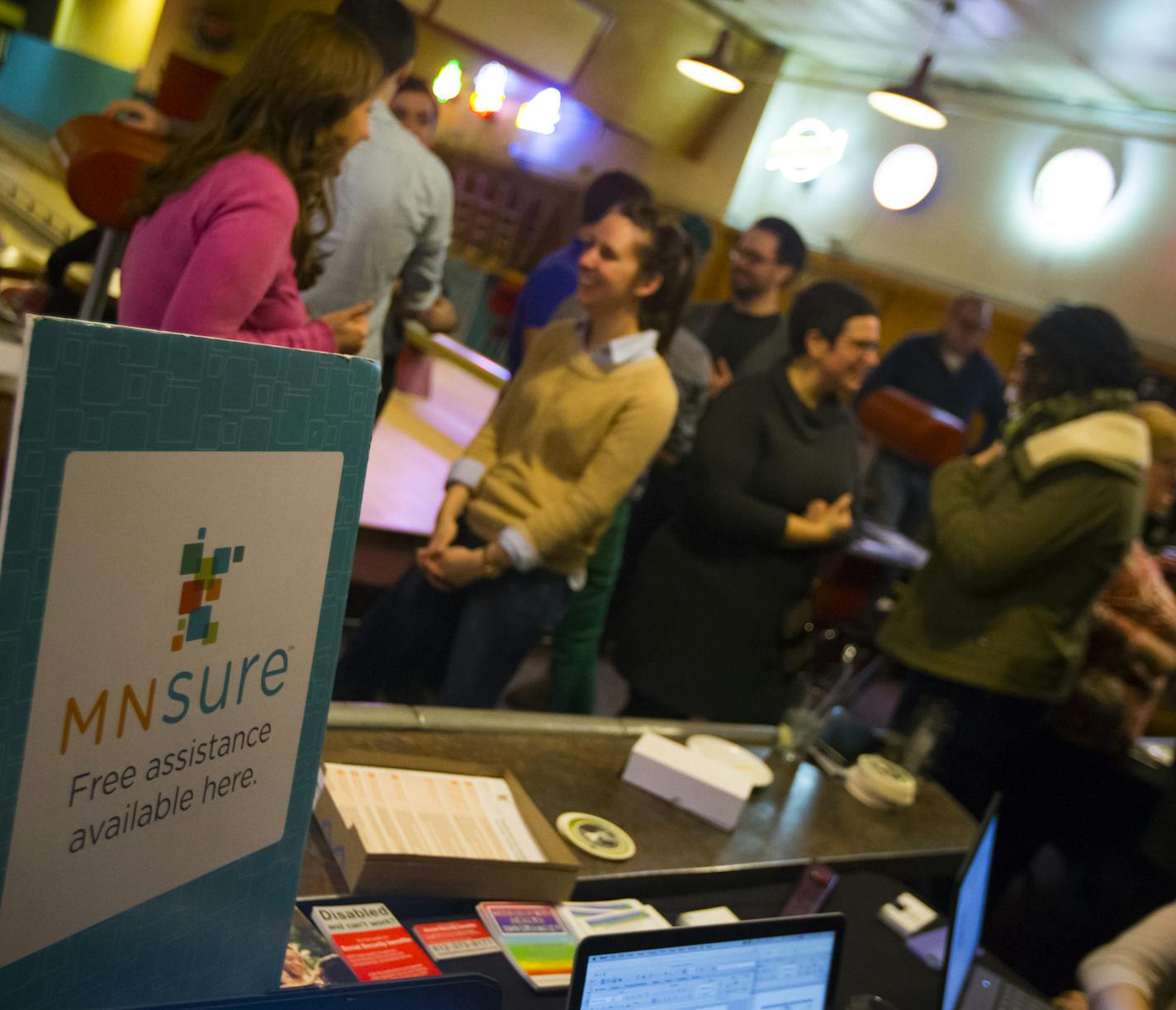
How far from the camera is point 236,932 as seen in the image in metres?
0.71

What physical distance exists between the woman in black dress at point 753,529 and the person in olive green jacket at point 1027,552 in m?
0.30

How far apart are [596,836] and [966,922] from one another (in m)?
0.50

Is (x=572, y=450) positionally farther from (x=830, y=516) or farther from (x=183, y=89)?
(x=183, y=89)

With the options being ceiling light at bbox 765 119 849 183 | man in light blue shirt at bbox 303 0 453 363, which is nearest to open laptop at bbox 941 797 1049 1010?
man in light blue shirt at bbox 303 0 453 363

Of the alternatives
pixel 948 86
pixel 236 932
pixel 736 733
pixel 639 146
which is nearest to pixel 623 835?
pixel 736 733

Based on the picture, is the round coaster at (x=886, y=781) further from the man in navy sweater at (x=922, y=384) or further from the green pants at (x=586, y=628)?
the man in navy sweater at (x=922, y=384)

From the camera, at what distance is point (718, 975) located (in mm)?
972

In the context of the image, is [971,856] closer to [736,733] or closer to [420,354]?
[736,733]

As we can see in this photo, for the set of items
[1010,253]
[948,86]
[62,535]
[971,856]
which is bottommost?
[971,856]

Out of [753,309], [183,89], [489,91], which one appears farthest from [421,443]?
[183,89]

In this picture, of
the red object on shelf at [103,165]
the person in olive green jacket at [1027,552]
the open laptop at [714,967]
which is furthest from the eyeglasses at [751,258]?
the open laptop at [714,967]

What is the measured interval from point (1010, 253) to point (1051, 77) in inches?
38.8

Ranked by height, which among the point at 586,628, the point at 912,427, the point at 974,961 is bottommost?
the point at 586,628

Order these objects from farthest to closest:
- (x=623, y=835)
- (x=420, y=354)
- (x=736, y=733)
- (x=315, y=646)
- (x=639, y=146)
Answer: (x=639, y=146) < (x=420, y=354) < (x=736, y=733) < (x=623, y=835) < (x=315, y=646)
